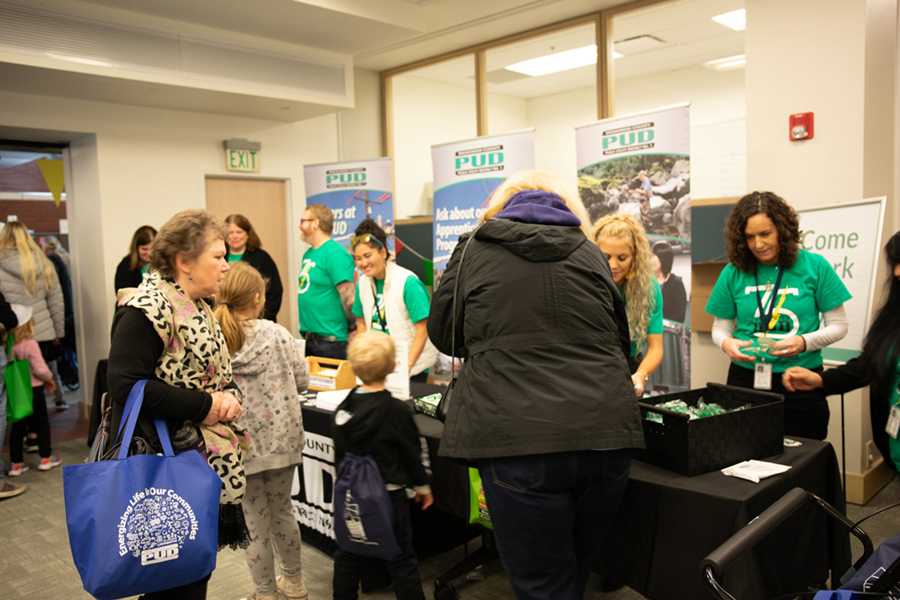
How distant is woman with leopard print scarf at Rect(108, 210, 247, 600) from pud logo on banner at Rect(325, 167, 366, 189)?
3.80 meters

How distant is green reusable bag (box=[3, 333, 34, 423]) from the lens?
4062 mm

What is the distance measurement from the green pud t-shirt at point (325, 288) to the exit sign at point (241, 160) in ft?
7.55

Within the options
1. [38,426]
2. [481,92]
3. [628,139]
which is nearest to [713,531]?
[628,139]

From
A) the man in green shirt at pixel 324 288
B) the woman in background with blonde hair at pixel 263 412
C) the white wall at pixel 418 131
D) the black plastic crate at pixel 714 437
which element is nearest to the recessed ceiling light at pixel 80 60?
the man in green shirt at pixel 324 288

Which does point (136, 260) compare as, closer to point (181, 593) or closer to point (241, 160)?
point (241, 160)

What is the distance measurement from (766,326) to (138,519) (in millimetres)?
2230

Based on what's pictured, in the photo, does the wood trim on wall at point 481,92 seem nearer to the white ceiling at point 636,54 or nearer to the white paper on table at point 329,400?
the white ceiling at point 636,54

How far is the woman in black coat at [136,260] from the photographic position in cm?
454

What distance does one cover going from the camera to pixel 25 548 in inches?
122

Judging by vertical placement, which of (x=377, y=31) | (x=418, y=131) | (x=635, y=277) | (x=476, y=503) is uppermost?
(x=377, y=31)

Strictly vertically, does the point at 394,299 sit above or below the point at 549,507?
above

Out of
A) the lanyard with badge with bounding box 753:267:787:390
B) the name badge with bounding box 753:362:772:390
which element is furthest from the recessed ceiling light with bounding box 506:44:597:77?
the name badge with bounding box 753:362:772:390

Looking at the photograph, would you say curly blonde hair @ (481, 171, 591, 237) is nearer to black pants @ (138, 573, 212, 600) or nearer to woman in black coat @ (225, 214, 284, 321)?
black pants @ (138, 573, 212, 600)

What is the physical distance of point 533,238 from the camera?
4.70ft
